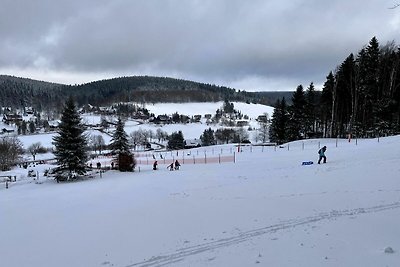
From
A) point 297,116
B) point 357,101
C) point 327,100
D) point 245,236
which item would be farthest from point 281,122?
point 245,236

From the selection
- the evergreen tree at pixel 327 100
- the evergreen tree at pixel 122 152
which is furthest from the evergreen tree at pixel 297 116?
the evergreen tree at pixel 122 152

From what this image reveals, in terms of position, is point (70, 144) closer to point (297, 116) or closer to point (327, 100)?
point (297, 116)

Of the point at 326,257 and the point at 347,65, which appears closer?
the point at 326,257

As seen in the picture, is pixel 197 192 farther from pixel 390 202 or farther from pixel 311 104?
pixel 311 104

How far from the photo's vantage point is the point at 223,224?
13.1 metres

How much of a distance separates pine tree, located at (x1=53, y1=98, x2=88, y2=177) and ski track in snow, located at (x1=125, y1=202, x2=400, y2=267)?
26.7m

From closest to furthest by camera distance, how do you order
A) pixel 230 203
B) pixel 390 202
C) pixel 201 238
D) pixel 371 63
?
pixel 201 238 → pixel 390 202 → pixel 230 203 → pixel 371 63

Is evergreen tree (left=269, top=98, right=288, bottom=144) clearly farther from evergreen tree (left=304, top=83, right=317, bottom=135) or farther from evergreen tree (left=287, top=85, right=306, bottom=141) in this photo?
evergreen tree (left=304, top=83, right=317, bottom=135)

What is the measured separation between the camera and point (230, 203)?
1652 centimetres

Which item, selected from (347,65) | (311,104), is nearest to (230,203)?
(347,65)

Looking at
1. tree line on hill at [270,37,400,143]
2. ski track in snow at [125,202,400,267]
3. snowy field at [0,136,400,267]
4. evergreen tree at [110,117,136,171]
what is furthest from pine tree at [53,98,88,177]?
tree line on hill at [270,37,400,143]

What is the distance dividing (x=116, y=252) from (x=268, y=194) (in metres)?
9.02

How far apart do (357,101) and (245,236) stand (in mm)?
47930

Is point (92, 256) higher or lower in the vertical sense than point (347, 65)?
lower
